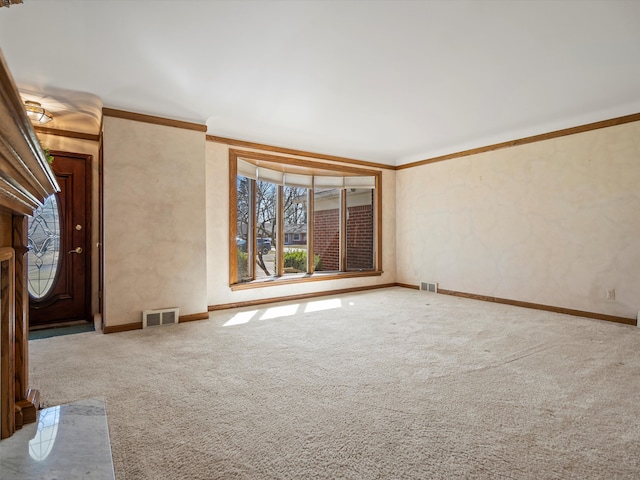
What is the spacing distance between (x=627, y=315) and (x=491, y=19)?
141 inches

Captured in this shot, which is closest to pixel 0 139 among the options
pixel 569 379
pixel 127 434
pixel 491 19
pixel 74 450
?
pixel 74 450

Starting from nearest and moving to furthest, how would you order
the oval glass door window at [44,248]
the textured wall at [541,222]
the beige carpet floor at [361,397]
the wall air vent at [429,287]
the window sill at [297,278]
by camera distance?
1. the beige carpet floor at [361,397]
2. the textured wall at [541,222]
3. the oval glass door window at [44,248]
4. the window sill at [297,278]
5. the wall air vent at [429,287]

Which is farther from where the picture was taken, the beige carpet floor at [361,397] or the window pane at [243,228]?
the window pane at [243,228]

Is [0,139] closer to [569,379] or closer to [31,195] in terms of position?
[31,195]

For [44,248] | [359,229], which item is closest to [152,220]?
[44,248]

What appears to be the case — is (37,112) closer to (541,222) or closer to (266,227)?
(266,227)

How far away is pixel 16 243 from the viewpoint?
5.59 ft

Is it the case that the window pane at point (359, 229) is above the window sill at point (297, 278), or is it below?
above

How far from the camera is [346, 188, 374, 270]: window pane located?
6.24m

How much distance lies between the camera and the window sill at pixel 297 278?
4.80 meters

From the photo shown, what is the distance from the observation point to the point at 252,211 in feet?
16.4

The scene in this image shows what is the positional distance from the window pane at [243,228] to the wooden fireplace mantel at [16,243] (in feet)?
10.2

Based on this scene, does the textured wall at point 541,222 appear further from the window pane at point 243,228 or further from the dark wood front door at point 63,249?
the dark wood front door at point 63,249

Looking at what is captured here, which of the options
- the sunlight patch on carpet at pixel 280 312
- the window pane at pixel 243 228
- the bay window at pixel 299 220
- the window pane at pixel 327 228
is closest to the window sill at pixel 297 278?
the bay window at pixel 299 220
